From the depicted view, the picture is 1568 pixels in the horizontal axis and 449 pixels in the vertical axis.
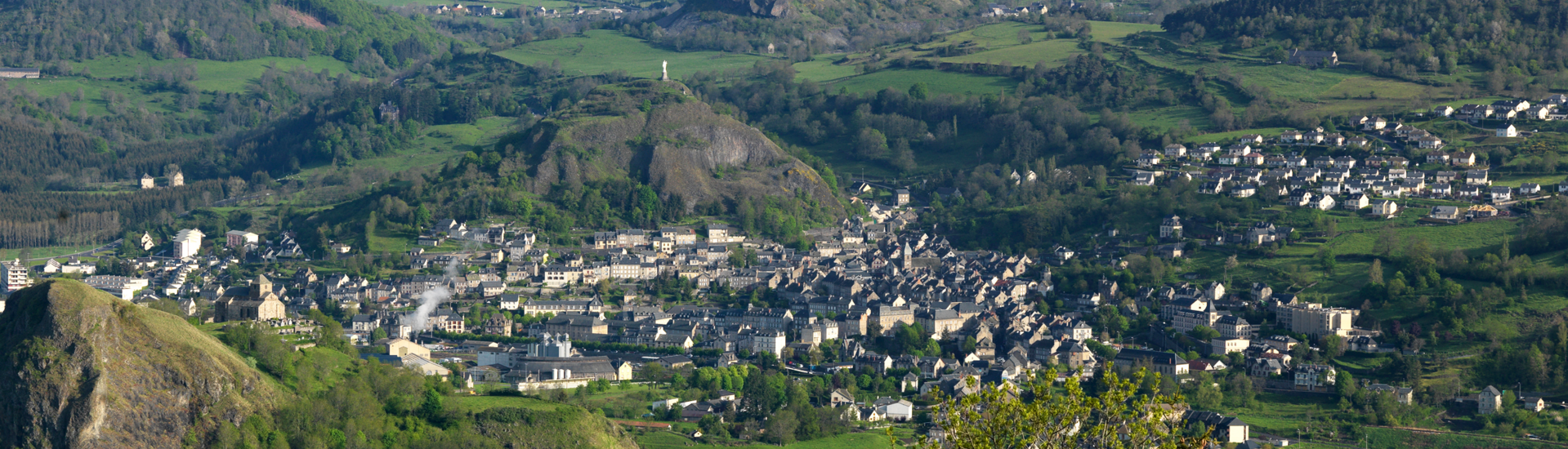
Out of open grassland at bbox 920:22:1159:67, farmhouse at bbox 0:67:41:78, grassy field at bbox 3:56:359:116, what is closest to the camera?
open grassland at bbox 920:22:1159:67

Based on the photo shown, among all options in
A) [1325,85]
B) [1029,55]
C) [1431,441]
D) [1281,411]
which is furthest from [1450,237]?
[1029,55]

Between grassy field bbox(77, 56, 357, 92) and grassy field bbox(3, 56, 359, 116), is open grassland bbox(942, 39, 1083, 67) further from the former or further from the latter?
grassy field bbox(77, 56, 357, 92)

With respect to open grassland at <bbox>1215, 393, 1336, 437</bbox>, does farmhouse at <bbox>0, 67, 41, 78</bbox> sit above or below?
above

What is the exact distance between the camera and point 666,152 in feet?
379

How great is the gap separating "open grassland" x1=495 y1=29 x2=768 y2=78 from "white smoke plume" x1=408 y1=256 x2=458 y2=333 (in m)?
64.0

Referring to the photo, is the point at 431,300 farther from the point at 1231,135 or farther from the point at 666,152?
the point at 1231,135

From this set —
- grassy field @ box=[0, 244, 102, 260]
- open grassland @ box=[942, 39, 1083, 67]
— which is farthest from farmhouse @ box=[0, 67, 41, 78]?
open grassland @ box=[942, 39, 1083, 67]

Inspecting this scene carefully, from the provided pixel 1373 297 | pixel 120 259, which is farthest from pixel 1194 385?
pixel 120 259

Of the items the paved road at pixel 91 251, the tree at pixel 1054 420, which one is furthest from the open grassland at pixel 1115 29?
the tree at pixel 1054 420

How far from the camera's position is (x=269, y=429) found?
2026 inches

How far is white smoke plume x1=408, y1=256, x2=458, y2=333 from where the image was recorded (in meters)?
87.2

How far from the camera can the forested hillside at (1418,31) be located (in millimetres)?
129625

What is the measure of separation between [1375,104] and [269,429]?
3510 inches

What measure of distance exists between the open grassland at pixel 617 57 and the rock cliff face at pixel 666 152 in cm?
3721
